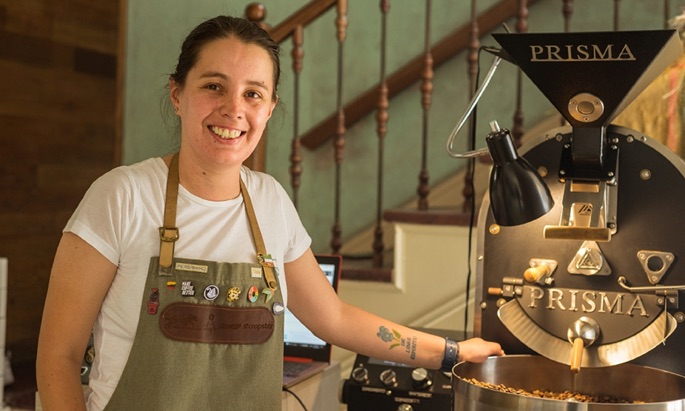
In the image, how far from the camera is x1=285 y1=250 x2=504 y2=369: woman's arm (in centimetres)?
189

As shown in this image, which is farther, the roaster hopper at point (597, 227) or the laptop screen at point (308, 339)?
the laptop screen at point (308, 339)

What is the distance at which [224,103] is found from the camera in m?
1.64

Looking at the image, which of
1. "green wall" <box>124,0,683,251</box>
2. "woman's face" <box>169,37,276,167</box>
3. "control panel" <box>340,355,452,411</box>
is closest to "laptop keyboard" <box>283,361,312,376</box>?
"control panel" <box>340,355,452,411</box>

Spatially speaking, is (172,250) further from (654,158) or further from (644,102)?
(644,102)

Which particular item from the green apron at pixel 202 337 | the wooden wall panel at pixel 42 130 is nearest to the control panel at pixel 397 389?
the green apron at pixel 202 337

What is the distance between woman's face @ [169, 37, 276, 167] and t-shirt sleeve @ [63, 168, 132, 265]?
0.16m

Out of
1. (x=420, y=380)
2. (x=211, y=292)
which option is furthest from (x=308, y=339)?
(x=211, y=292)

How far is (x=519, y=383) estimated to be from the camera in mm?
1725

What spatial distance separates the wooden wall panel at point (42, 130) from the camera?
141 inches

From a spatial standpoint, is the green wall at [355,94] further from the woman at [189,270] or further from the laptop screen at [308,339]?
the woman at [189,270]

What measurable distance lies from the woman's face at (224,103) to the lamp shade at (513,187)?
0.44 m

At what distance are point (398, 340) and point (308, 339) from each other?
1.50 feet

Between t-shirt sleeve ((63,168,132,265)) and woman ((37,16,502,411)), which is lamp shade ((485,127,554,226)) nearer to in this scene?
woman ((37,16,502,411))

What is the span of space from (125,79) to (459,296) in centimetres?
210
